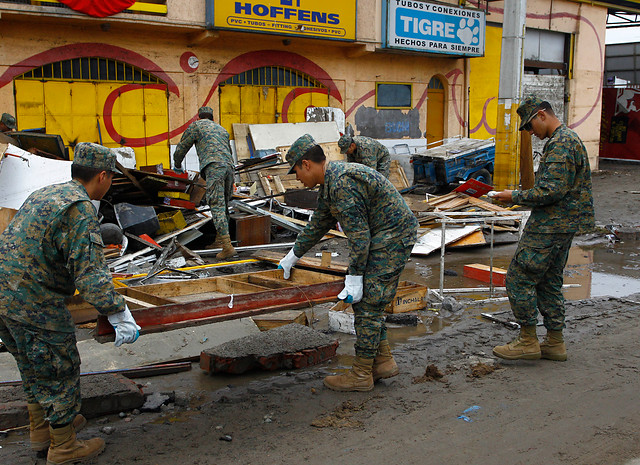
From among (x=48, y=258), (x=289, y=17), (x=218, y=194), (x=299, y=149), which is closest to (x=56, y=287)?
(x=48, y=258)

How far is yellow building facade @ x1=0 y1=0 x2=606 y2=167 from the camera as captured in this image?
11.8 m

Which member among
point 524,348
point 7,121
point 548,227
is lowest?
point 524,348

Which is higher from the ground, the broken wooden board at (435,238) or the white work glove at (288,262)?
the white work glove at (288,262)

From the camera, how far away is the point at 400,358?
204 inches

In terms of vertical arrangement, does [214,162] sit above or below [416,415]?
above

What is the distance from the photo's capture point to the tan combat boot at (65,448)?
3.37 metres

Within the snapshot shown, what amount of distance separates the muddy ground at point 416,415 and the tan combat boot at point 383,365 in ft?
0.29

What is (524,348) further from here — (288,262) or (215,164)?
(215,164)

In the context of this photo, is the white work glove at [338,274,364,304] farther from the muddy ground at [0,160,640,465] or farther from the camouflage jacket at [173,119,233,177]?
the camouflage jacket at [173,119,233,177]

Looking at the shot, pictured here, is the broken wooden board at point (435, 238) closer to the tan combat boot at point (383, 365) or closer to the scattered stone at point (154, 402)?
the tan combat boot at point (383, 365)

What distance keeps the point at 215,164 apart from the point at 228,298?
16.1ft

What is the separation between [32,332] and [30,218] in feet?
1.97

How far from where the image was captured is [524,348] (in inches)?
200

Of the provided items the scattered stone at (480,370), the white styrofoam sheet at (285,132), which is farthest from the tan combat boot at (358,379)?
the white styrofoam sheet at (285,132)
